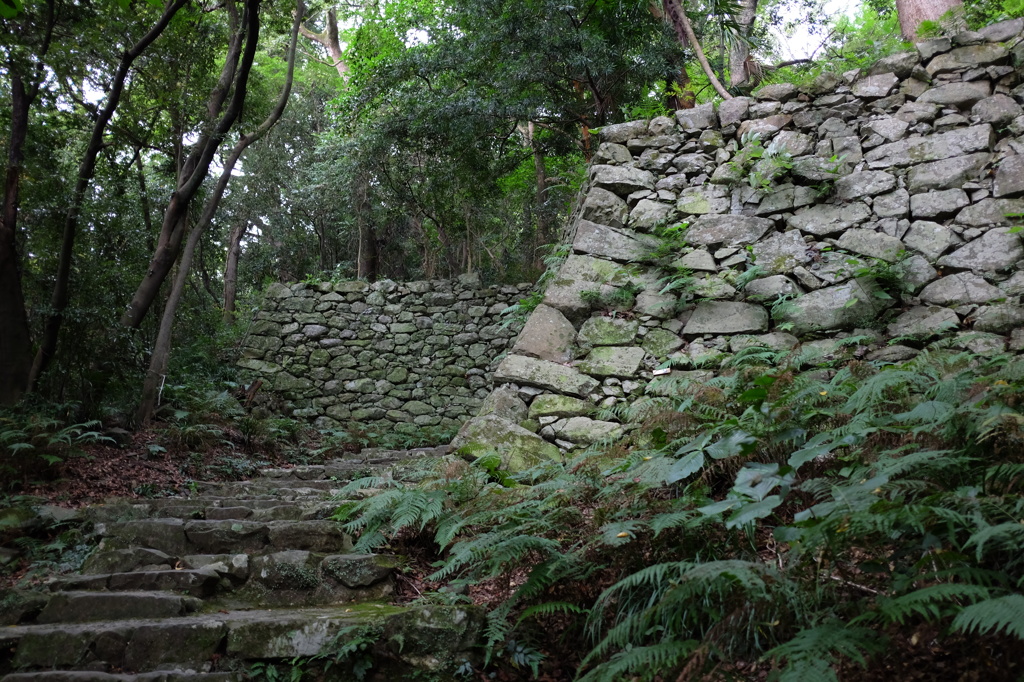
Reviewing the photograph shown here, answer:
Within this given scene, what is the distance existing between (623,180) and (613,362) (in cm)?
209

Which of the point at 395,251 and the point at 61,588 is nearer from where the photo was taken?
the point at 61,588

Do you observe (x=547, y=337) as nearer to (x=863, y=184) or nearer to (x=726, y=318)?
(x=726, y=318)

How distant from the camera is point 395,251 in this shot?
13016 mm

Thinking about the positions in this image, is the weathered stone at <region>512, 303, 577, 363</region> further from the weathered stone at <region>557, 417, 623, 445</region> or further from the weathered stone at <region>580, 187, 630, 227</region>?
the weathered stone at <region>580, 187, 630, 227</region>

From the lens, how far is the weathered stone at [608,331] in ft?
17.3

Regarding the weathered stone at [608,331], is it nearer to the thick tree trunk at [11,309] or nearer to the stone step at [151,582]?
the stone step at [151,582]

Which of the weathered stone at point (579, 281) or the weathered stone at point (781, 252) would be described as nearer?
the weathered stone at point (781, 252)

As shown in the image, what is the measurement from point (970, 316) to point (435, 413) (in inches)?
252

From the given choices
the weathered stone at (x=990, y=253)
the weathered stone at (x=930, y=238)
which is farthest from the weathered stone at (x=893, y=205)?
the weathered stone at (x=990, y=253)

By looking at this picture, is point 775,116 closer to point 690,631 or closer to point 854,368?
point 854,368

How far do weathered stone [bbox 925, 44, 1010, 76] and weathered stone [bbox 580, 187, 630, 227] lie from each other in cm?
303

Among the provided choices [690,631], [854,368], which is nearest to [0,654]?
[690,631]

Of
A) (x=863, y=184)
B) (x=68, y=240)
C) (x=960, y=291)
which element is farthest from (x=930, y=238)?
(x=68, y=240)

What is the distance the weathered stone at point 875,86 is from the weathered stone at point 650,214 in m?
2.06
